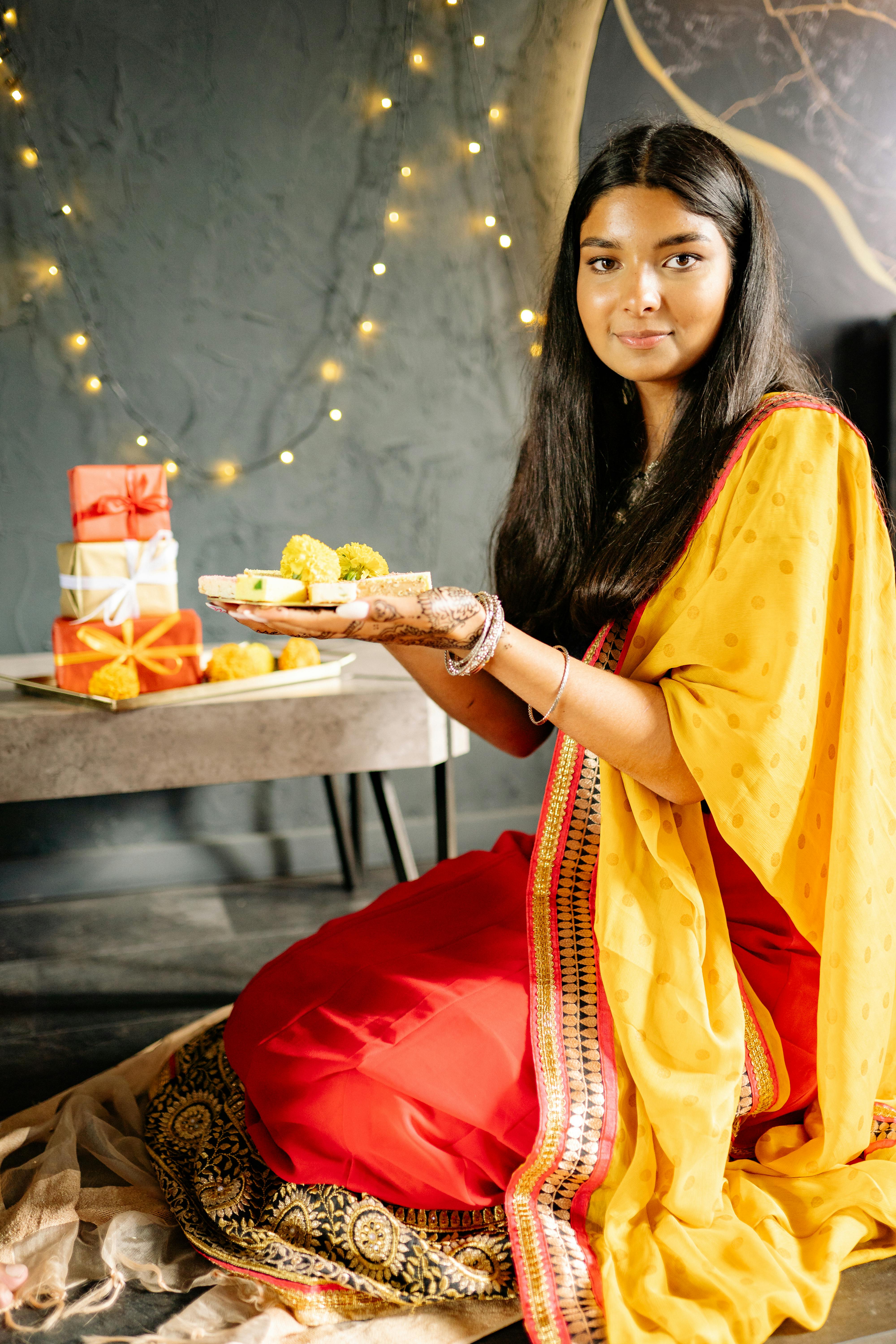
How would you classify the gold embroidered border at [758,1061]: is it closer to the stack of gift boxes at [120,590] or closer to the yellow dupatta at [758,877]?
the yellow dupatta at [758,877]

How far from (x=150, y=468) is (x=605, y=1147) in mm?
1109

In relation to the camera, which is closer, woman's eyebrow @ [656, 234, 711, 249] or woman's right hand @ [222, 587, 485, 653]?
woman's right hand @ [222, 587, 485, 653]

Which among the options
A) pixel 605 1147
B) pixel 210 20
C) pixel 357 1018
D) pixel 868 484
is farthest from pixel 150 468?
pixel 210 20

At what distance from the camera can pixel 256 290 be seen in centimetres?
234

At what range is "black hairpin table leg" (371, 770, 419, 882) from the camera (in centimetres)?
213

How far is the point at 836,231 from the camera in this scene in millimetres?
2695

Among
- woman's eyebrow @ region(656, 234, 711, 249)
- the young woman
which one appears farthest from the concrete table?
woman's eyebrow @ region(656, 234, 711, 249)

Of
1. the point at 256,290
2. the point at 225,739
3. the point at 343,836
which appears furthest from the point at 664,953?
the point at 256,290

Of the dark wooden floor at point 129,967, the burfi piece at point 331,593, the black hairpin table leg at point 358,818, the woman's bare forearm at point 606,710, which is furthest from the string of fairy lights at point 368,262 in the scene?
the woman's bare forearm at point 606,710

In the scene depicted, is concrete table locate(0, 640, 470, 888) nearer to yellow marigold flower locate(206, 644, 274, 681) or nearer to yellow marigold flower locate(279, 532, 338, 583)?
yellow marigold flower locate(206, 644, 274, 681)

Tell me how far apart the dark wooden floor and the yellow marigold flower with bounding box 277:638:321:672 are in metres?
0.65

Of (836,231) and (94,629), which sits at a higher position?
(836,231)

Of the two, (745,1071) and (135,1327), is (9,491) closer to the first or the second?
(135,1327)

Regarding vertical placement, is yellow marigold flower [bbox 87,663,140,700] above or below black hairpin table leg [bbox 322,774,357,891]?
above
